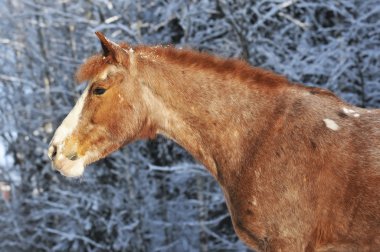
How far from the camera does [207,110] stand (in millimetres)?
4020

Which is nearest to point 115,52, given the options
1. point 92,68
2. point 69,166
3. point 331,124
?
point 92,68

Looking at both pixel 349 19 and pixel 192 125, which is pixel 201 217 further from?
pixel 192 125

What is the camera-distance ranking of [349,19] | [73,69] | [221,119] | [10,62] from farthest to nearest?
[10,62], [73,69], [349,19], [221,119]

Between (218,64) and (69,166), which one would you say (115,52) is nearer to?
(218,64)

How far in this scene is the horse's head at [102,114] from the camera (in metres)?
4.04

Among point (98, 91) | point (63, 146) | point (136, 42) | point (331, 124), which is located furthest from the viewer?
point (136, 42)

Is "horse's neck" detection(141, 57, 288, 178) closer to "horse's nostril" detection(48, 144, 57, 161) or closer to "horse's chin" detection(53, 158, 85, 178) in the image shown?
"horse's chin" detection(53, 158, 85, 178)

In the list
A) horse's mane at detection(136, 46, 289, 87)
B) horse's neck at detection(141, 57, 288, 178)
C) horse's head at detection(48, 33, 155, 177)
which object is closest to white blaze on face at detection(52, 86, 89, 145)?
horse's head at detection(48, 33, 155, 177)

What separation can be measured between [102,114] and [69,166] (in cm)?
46

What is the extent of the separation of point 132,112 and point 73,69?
981 cm

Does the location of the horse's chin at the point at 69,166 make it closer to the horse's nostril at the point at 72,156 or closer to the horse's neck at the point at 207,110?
the horse's nostril at the point at 72,156

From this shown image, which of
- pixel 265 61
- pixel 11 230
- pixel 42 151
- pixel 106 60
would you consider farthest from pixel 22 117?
pixel 106 60

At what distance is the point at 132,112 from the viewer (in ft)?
13.6

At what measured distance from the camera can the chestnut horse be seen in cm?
363
